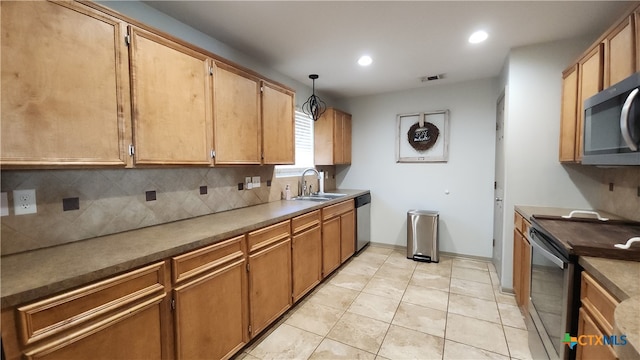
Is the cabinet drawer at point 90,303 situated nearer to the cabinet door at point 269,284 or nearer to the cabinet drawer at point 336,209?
the cabinet door at point 269,284

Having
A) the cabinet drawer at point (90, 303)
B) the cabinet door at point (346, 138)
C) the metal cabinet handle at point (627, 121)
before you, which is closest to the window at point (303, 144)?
the cabinet door at point (346, 138)

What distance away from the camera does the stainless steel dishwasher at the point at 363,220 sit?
3889 millimetres

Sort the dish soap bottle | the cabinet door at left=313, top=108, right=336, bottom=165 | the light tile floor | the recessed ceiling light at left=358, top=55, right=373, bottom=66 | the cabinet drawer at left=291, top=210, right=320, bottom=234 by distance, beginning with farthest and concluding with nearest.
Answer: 1. the cabinet door at left=313, top=108, right=336, bottom=165
2. the dish soap bottle
3. the recessed ceiling light at left=358, top=55, right=373, bottom=66
4. the cabinet drawer at left=291, top=210, right=320, bottom=234
5. the light tile floor

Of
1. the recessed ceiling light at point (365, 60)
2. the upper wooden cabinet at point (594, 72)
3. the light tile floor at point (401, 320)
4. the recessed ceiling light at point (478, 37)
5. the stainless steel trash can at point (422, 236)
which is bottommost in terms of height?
the light tile floor at point (401, 320)

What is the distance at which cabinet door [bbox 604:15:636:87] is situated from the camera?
4.92 ft

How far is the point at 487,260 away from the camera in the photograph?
3.69 meters

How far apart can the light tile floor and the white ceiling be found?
249 cm

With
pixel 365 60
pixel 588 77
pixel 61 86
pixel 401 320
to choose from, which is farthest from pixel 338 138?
pixel 61 86

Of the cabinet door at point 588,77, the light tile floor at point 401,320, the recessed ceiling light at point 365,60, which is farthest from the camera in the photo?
the recessed ceiling light at point 365,60

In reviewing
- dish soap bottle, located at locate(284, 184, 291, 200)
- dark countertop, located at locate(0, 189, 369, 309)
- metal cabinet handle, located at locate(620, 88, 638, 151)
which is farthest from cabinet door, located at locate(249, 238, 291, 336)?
metal cabinet handle, located at locate(620, 88, 638, 151)

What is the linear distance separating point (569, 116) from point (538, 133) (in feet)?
1.05

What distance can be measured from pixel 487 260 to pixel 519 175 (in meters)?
1.61

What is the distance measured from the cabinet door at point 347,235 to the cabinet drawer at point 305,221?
0.66 metres

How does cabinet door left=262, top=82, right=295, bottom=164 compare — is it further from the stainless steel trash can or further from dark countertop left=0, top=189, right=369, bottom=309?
the stainless steel trash can
